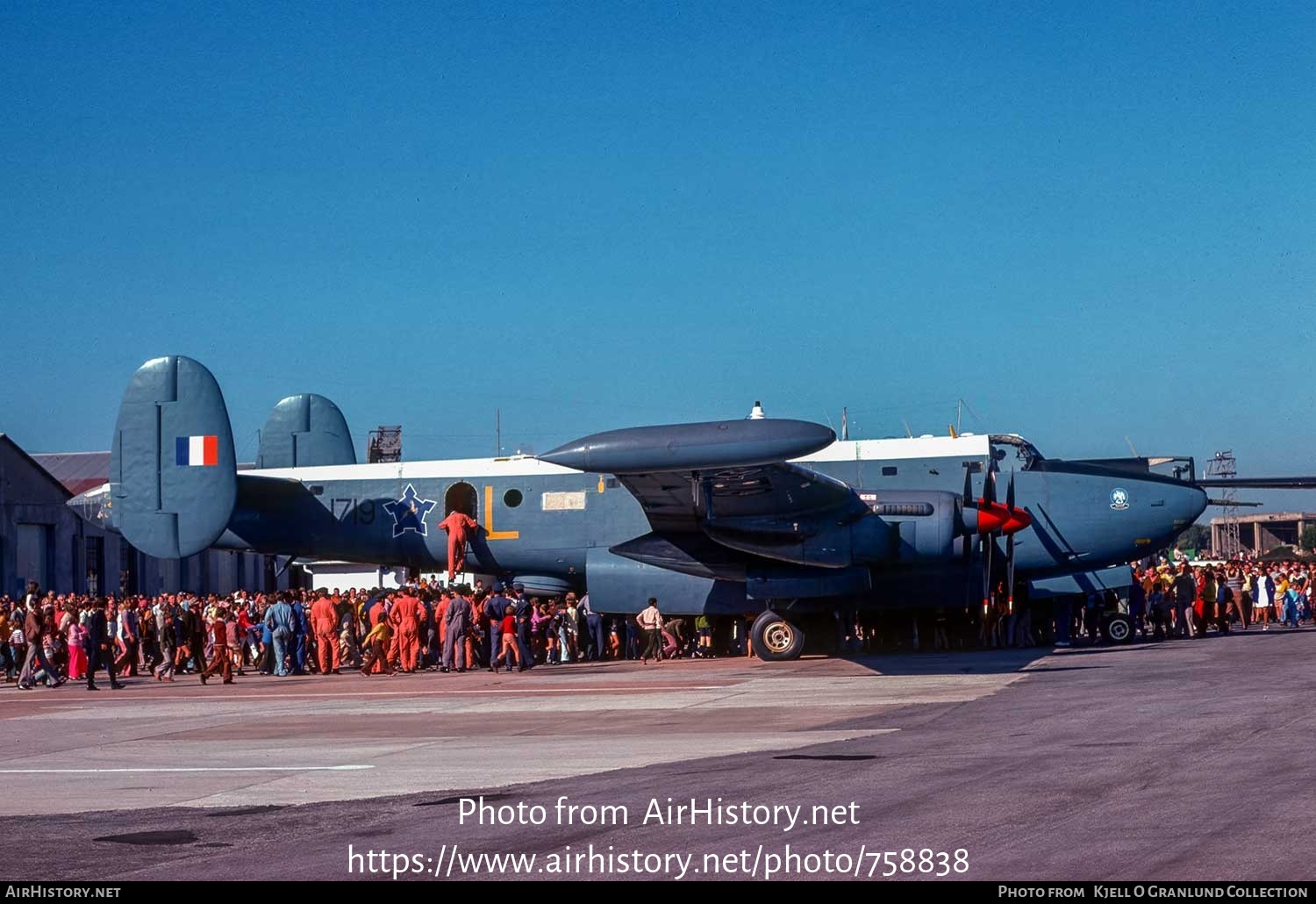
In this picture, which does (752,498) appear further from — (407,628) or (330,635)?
(330,635)

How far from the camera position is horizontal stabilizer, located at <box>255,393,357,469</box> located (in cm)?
3297

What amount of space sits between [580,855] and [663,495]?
53.0 feet

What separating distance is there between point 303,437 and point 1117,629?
18.7 metres

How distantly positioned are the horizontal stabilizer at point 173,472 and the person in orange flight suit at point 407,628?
398 cm

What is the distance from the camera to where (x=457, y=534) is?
2894cm

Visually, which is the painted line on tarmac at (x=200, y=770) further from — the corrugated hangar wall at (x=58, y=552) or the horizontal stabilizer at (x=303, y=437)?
the corrugated hangar wall at (x=58, y=552)

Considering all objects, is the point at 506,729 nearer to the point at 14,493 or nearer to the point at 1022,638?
the point at 1022,638

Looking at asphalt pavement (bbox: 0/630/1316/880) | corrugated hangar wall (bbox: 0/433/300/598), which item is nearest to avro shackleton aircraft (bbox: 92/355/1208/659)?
asphalt pavement (bbox: 0/630/1316/880)

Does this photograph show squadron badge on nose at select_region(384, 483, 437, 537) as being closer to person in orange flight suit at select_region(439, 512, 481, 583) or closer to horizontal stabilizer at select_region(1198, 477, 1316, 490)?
person in orange flight suit at select_region(439, 512, 481, 583)

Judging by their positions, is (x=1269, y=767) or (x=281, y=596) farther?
(x=281, y=596)

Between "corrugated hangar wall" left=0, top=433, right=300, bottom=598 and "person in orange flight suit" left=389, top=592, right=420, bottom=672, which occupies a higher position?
"corrugated hangar wall" left=0, top=433, right=300, bottom=598

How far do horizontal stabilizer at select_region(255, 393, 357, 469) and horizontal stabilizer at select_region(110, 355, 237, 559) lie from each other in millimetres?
4381
